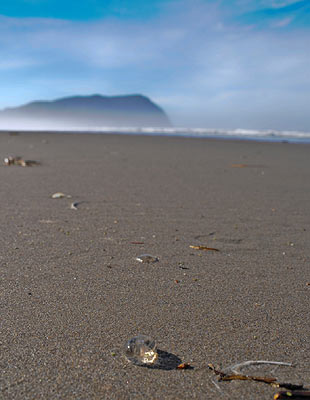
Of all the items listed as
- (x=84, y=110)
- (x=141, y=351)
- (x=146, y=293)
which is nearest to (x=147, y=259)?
(x=146, y=293)

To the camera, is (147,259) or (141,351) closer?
(141,351)

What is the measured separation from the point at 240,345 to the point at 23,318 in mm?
755

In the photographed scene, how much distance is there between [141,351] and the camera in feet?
3.86

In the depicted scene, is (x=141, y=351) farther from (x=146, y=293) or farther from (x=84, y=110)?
(x=84, y=110)

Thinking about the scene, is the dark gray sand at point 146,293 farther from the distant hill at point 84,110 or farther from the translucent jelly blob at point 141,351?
the distant hill at point 84,110

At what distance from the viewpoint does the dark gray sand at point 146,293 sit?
110 centimetres

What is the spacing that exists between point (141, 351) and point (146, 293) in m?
0.47

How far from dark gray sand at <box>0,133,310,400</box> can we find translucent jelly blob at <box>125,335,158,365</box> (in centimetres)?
3

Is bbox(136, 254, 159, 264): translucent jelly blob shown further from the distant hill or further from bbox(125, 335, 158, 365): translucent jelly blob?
the distant hill

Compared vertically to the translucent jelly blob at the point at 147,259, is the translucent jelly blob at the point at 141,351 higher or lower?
lower

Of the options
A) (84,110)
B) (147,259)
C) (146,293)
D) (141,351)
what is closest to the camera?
(141,351)

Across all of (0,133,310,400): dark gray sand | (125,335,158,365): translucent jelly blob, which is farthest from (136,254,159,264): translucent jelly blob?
(125,335,158,365): translucent jelly blob

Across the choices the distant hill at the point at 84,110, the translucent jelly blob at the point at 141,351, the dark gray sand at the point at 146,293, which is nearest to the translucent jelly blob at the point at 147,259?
the dark gray sand at the point at 146,293

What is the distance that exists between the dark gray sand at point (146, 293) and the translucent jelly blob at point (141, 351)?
0.03 m
